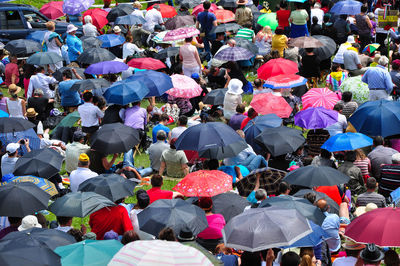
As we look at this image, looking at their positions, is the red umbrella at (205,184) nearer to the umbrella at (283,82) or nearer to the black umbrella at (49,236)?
the black umbrella at (49,236)

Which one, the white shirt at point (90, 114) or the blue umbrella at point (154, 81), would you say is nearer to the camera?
the white shirt at point (90, 114)

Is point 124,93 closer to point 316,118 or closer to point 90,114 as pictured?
point 90,114

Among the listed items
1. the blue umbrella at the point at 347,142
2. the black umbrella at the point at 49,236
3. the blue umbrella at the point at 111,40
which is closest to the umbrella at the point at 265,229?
the black umbrella at the point at 49,236

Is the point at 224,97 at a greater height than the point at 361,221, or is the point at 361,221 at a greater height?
the point at 361,221

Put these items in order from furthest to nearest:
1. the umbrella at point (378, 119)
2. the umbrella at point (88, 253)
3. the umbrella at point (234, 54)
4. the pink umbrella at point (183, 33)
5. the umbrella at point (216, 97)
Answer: the pink umbrella at point (183, 33)
the umbrella at point (234, 54)
the umbrella at point (216, 97)
the umbrella at point (378, 119)
the umbrella at point (88, 253)

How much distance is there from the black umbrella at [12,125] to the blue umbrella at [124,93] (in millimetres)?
2112

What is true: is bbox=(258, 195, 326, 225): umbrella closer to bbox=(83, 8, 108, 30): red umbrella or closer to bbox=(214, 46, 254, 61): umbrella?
bbox=(214, 46, 254, 61): umbrella

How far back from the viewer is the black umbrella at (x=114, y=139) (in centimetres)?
1447

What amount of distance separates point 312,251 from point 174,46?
1338cm

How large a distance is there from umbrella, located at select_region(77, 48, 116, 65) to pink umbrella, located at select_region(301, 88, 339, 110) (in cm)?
611

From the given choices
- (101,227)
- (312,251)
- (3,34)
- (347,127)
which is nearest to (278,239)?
(312,251)

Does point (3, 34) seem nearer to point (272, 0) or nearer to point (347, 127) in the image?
point (272, 0)

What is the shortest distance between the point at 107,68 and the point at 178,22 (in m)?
5.67

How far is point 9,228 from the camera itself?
11.3 metres
